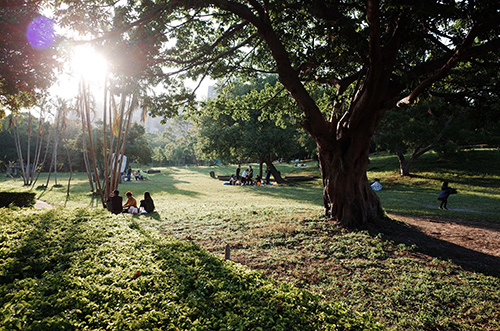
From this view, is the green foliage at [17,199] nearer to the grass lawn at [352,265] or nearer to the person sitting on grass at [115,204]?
the person sitting on grass at [115,204]

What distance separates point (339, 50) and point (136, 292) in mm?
7245

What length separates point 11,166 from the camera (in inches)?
1511

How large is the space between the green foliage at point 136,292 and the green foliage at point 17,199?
6062mm

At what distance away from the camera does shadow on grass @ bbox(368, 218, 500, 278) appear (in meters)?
5.74

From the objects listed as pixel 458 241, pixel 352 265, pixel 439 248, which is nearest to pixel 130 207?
pixel 352 265

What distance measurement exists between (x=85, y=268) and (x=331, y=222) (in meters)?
6.68

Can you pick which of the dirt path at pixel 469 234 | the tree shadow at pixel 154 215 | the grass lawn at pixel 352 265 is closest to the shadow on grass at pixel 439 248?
the grass lawn at pixel 352 265

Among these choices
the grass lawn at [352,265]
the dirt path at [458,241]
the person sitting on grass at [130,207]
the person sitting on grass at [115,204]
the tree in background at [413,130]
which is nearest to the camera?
the grass lawn at [352,265]

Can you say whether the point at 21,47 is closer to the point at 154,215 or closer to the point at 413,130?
the point at 154,215

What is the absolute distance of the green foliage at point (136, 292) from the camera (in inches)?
122

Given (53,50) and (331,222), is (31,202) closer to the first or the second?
(53,50)

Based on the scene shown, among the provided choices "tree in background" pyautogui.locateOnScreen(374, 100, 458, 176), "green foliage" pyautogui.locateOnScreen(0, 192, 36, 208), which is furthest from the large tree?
"tree in background" pyautogui.locateOnScreen(374, 100, 458, 176)

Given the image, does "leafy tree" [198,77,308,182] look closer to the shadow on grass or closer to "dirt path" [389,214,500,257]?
"dirt path" [389,214,500,257]

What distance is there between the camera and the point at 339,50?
23.4ft
